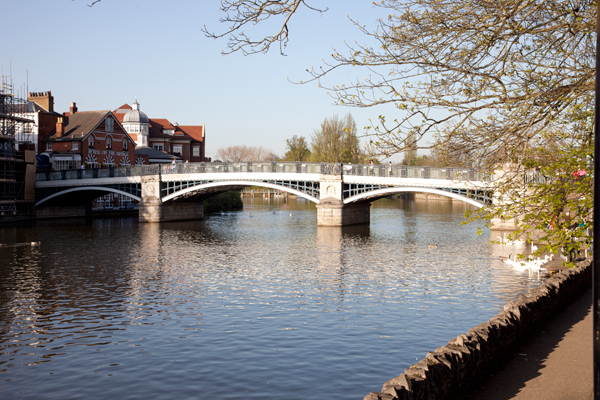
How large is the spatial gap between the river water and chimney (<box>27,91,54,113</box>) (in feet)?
126

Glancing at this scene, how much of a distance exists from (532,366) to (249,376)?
5.18 meters

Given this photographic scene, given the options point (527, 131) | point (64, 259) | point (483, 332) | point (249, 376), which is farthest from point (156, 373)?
point (64, 259)

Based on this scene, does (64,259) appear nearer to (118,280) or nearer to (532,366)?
(118,280)

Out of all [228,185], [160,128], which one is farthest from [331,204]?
[160,128]

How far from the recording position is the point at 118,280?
888 inches

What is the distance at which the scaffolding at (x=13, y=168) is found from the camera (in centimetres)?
5269

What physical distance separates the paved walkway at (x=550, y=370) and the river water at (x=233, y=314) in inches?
102

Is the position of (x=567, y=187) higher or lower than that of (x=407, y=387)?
higher

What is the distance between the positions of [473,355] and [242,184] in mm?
41732

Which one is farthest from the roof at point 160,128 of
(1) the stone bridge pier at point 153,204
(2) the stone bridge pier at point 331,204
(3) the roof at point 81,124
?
(2) the stone bridge pier at point 331,204

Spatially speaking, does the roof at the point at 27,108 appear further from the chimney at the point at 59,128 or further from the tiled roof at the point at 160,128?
the tiled roof at the point at 160,128

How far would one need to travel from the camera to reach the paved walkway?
7.94m

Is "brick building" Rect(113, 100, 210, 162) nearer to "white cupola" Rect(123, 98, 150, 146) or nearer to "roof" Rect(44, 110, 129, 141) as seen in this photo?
"white cupola" Rect(123, 98, 150, 146)

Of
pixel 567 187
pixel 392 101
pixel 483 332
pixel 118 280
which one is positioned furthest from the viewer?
pixel 118 280
